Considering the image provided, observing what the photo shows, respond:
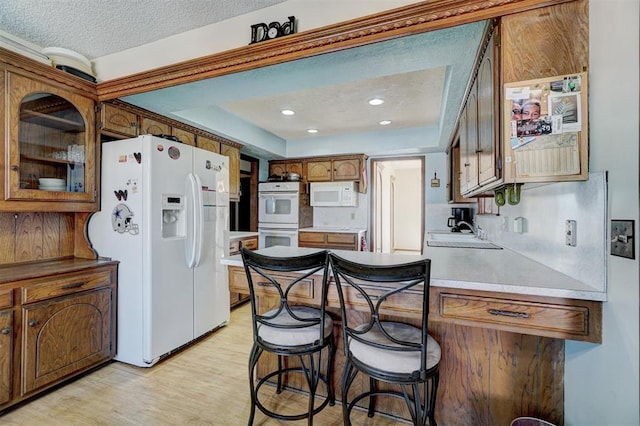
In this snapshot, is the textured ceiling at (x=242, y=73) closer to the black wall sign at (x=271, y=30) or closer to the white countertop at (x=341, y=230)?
the black wall sign at (x=271, y=30)

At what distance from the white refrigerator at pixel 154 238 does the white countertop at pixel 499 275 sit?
939 mm

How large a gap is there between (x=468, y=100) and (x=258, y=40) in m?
1.56

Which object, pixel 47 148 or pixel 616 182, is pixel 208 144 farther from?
pixel 616 182

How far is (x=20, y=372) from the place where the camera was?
1.86 m

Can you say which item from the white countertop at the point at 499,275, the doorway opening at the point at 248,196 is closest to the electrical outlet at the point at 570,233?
the white countertop at the point at 499,275

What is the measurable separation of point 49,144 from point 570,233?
130 inches

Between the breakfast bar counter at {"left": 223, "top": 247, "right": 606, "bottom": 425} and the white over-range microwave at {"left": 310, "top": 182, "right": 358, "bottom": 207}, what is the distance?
292cm

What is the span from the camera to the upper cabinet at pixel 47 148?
6.38 feet

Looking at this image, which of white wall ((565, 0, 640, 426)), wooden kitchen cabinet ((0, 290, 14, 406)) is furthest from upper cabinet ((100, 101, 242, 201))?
white wall ((565, 0, 640, 426))

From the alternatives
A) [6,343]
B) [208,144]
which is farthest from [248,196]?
[6,343]

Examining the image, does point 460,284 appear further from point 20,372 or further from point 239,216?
point 239,216

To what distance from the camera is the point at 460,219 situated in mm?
4430

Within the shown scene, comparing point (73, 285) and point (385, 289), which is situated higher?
point (385, 289)

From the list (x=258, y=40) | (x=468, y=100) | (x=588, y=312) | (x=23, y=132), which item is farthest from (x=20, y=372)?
(x=468, y=100)
